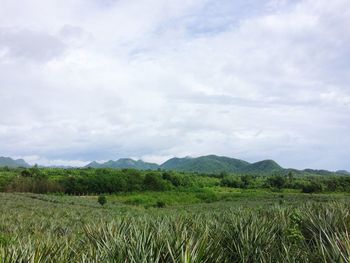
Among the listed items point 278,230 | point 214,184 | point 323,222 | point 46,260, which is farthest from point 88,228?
point 214,184

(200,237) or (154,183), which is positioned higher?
(200,237)

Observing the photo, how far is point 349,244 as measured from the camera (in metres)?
3.81

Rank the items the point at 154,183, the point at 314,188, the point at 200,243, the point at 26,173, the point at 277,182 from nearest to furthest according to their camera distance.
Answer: the point at 200,243
the point at 314,188
the point at 26,173
the point at 154,183
the point at 277,182

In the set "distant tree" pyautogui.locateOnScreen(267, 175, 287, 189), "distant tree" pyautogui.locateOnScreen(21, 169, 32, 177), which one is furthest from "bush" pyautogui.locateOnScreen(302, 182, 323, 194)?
"distant tree" pyautogui.locateOnScreen(21, 169, 32, 177)

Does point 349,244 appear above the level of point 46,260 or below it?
above

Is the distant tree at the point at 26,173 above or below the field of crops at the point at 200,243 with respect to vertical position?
above

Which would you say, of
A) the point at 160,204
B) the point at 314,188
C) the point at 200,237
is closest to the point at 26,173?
the point at 160,204

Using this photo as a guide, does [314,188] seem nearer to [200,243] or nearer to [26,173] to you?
[26,173]

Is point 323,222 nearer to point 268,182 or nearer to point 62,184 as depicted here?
point 62,184

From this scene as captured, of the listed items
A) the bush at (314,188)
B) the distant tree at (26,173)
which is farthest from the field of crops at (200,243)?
the distant tree at (26,173)

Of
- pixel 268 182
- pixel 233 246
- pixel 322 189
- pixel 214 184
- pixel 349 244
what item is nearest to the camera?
pixel 349 244

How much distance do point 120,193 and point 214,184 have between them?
3398 cm

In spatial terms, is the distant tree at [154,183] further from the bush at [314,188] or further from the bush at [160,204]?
the bush at [314,188]

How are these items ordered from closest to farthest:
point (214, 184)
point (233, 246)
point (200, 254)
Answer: point (200, 254)
point (233, 246)
point (214, 184)
